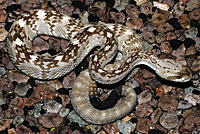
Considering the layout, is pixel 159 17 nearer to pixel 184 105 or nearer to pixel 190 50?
A: pixel 190 50

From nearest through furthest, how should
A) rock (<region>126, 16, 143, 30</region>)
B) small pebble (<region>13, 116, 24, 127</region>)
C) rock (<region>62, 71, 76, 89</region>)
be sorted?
small pebble (<region>13, 116, 24, 127</region>), rock (<region>62, 71, 76, 89</region>), rock (<region>126, 16, 143, 30</region>)

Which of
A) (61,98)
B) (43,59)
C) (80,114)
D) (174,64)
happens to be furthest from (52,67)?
(174,64)

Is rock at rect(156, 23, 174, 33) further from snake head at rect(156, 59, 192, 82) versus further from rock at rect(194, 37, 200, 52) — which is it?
snake head at rect(156, 59, 192, 82)

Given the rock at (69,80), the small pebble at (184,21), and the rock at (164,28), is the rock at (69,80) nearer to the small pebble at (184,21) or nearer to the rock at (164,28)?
the rock at (164,28)

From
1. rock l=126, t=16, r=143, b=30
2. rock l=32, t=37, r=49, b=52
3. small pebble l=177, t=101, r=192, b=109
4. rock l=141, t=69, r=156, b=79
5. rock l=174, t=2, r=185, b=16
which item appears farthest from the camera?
rock l=174, t=2, r=185, b=16

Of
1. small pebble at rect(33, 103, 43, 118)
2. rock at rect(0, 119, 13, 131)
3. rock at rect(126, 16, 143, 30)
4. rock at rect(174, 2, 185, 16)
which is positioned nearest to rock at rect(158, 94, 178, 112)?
rock at rect(126, 16, 143, 30)

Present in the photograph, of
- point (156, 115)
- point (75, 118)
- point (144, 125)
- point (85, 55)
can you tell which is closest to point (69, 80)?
point (85, 55)

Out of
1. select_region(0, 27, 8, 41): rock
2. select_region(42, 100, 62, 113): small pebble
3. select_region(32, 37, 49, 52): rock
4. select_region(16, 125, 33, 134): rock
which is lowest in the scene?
select_region(16, 125, 33, 134): rock

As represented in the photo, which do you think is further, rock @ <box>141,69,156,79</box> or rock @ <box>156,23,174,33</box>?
rock @ <box>156,23,174,33</box>
